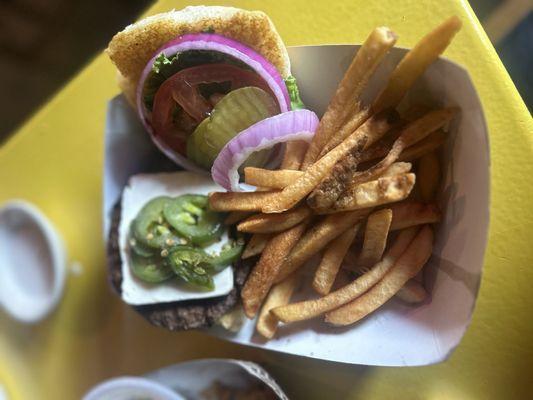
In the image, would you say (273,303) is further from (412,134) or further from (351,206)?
(412,134)

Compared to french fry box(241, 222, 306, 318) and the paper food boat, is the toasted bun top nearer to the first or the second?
the paper food boat

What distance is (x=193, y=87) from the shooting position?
1265 mm

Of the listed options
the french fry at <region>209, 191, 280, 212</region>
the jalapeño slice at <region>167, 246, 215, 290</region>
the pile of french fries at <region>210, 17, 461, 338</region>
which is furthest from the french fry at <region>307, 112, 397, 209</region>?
the jalapeño slice at <region>167, 246, 215, 290</region>

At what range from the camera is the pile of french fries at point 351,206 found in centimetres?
112

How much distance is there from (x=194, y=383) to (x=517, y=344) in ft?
2.70

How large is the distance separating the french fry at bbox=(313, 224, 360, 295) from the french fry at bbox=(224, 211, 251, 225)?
229 millimetres

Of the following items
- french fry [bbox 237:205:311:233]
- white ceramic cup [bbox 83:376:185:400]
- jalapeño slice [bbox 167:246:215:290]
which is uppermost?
french fry [bbox 237:205:311:233]

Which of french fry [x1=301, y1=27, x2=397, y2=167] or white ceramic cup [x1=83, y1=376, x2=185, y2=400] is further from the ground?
french fry [x1=301, y1=27, x2=397, y2=167]

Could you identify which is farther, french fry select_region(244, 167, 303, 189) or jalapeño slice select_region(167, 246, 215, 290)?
jalapeño slice select_region(167, 246, 215, 290)

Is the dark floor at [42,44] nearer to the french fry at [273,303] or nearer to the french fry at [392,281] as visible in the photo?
the french fry at [273,303]

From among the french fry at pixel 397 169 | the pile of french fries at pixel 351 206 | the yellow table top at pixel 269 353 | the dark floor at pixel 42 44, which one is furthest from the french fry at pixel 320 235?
the dark floor at pixel 42 44

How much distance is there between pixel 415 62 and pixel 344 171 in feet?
0.85

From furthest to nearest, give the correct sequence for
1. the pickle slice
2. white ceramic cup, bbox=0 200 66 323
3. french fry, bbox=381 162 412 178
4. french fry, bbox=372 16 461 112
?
white ceramic cup, bbox=0 200 66 323
the pickle slice
french fry, bbox=381 162 412 178
french fry, bbox=372 16 461 112

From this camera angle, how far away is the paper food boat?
3.58 ft
